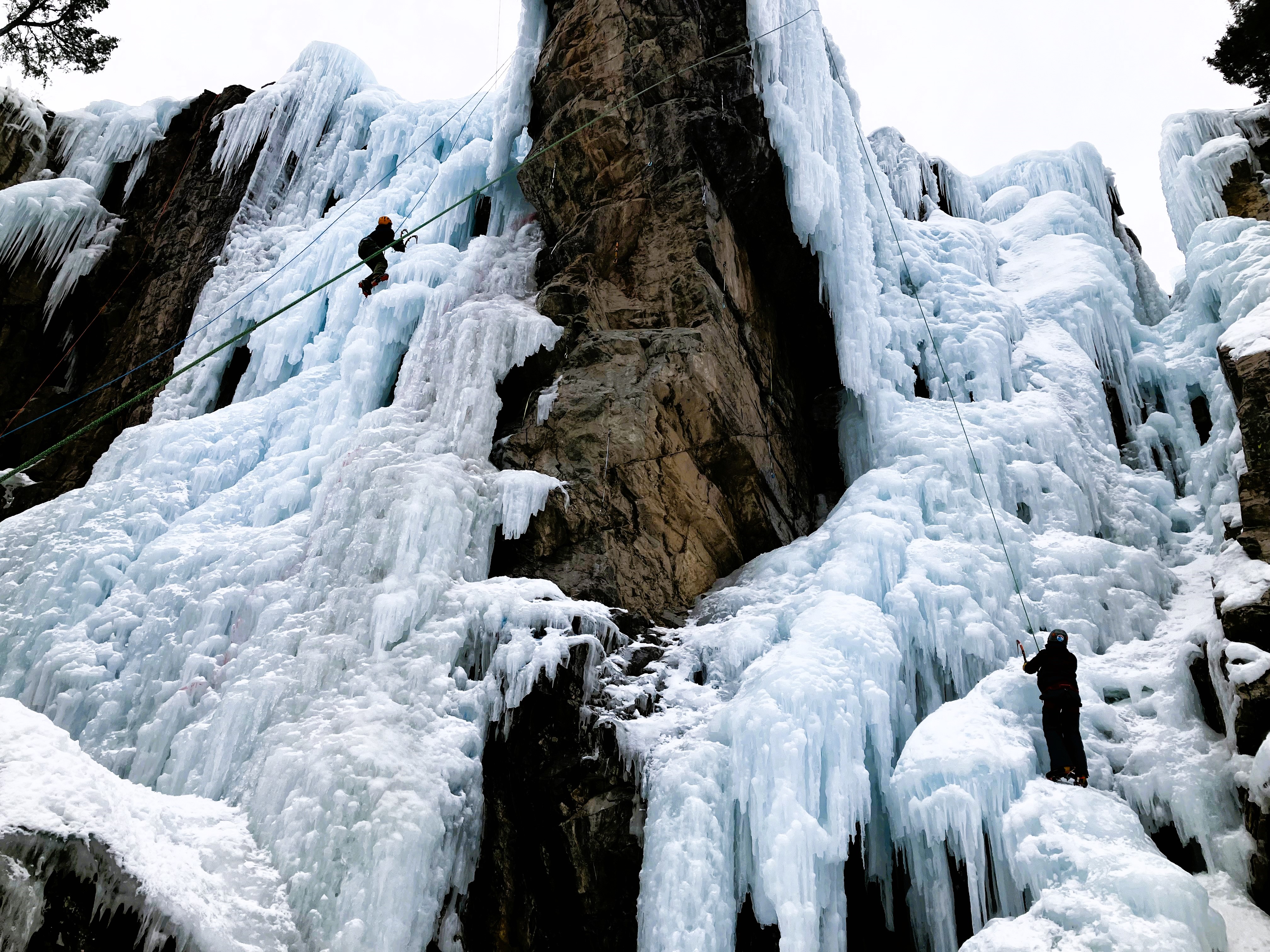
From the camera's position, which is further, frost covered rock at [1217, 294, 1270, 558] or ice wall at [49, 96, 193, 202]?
ice wall at [49, 96, 193, 202]

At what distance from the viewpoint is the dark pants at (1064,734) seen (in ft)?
18.7

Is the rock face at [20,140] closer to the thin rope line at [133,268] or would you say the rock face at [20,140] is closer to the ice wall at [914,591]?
the thin rope line at [133,268]

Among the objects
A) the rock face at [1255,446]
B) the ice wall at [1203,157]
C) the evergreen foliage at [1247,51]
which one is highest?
the evergreen foliage at [1247,51]

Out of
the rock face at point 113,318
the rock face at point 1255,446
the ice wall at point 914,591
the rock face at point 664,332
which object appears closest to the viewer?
the ice wall at point 914,591

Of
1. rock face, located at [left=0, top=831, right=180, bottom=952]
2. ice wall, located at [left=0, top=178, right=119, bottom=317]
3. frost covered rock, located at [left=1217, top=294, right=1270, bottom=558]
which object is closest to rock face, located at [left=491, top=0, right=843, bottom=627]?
frost covered rock, located at [left=1217, top=294, right=1270, bottom=558]

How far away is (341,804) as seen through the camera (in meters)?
5.81

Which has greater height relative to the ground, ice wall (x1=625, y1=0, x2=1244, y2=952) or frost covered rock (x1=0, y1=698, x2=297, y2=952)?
ice wall (x1=625, y1=0, x2=1244, y2=952)

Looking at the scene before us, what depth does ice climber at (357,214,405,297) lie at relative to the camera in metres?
10.1

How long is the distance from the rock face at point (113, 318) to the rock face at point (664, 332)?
573 centimetres

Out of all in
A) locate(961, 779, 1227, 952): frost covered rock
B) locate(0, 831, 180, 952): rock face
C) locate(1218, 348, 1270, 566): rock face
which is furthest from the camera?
locate(1218, 348, 1270, 566): rock face

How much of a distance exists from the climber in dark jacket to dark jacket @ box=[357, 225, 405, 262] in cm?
768

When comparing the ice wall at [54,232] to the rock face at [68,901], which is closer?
the rock face at [68,901]

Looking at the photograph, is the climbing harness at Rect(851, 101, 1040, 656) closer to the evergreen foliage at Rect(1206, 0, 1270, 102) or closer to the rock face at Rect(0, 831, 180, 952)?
the evergreen foliage at Rect(1206, 0, 1270, 102)

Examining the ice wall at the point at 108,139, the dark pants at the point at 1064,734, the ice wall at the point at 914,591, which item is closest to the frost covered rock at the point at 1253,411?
the ice wall at the point at 914,591
